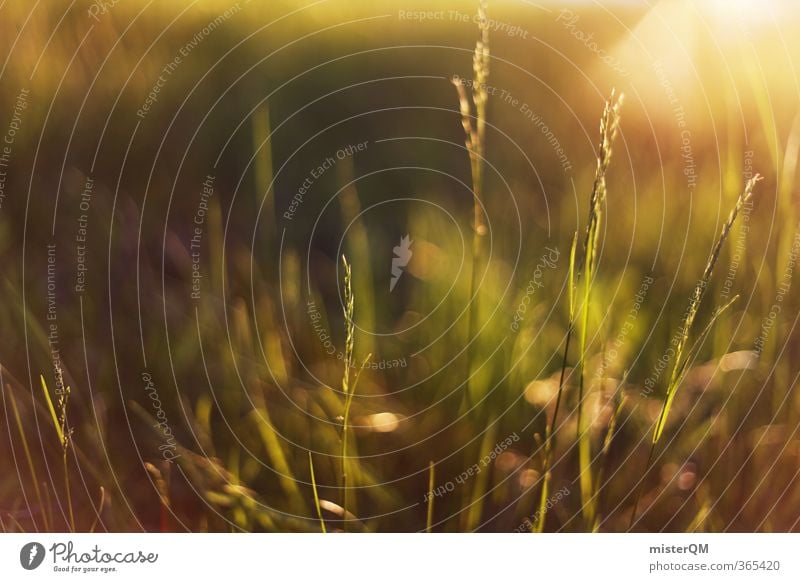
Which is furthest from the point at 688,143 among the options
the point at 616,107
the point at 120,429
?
the point at 120,429

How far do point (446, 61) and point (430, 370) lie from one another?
36 cm

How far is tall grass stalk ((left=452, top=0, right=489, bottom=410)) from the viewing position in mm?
756

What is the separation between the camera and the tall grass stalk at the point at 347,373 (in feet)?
2.35

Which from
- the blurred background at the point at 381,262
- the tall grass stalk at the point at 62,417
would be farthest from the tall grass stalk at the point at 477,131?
the tall grass stalk at the point at 62,417

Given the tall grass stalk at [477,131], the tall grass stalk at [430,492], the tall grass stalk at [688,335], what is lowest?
the tall grass stalk at [430,492]

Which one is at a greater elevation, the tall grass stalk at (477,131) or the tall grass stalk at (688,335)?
the tall grass stalk at (477,131)

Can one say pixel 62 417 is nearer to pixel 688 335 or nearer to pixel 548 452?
pixel 548 452

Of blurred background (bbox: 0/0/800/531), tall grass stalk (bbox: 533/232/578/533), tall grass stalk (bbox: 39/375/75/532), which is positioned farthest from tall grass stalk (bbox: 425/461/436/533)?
tall grass stalk (bbox: 39/375/75/532)

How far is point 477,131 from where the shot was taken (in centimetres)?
77

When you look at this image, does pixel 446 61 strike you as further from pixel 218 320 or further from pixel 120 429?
pixel 120 429

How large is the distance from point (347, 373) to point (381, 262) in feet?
0.43

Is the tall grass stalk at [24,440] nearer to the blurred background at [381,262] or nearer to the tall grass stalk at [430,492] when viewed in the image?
the blurred background at [381,262]

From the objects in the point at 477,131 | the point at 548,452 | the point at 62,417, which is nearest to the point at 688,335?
→ the point at 548,452

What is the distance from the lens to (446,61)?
770 mm
